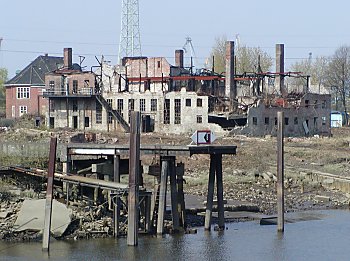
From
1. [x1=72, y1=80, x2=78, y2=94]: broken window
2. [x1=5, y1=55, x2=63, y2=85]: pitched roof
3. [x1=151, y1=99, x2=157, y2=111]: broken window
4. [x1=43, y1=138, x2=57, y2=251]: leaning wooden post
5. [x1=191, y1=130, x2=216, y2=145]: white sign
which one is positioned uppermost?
[x1=5, y1=55, x2=63, y2=85]: pitched roof

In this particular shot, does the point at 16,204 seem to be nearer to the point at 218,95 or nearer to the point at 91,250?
the point at 91,250

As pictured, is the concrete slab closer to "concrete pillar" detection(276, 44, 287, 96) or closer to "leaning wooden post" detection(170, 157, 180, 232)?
"leaning wooden post" detection(170, 157, 180, 232)

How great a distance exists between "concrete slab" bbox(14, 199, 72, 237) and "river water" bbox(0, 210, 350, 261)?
0.74 m

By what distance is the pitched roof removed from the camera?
84812 mm

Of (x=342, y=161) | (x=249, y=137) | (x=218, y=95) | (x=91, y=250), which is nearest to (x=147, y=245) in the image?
(x=91, y=250)

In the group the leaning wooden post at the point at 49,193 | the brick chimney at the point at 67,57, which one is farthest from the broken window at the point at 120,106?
the leaning wooden post at the point at 49,193

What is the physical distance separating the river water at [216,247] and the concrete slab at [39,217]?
743 mm

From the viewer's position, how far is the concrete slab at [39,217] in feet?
90.9

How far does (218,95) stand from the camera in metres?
74.9

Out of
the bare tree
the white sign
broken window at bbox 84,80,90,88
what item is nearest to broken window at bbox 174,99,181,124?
broken window at bbox 84,80,90,88

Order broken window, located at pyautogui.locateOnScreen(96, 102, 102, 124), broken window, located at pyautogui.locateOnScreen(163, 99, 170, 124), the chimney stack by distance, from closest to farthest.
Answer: broken window, located at pyautogui.locateOnScreen(163, 99, 170, 124) < broken window, located at pyautogui.locateOnScreen(96, 102, 102, 124) < the chimney stack

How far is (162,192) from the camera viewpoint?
92.5 feet

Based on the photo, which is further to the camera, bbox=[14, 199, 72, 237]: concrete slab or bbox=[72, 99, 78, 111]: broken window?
bbox=[72, 99, 78, 111]: broken window

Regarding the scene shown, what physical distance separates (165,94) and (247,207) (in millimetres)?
38207
